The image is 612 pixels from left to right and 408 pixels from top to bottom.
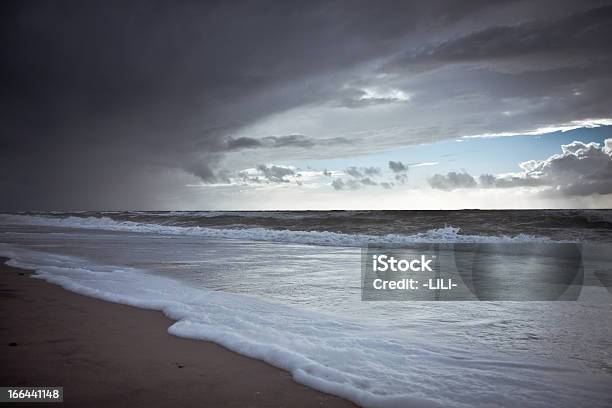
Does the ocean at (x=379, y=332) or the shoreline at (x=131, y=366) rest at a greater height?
the ocean at (x=379, y=332)

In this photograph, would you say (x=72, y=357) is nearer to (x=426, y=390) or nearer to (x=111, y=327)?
(x=111, y=327)

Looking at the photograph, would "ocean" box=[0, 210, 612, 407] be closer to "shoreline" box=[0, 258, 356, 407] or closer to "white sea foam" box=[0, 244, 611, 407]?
"white sea foam" box=[0, 244, 611, 407]

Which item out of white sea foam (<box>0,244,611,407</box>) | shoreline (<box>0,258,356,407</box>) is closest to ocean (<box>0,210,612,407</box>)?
white sea foam (<box>0,244,611,407</box>)

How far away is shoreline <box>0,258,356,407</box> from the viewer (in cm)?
246

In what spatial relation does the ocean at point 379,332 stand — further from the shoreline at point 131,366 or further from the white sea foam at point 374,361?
the shoreline at point 131,366

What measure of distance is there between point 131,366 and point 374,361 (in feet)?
6.07

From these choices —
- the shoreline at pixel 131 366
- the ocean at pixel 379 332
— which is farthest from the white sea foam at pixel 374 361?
the shoreline at pixel 131 366

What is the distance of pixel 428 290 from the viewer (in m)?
6.02

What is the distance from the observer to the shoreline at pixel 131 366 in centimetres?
246


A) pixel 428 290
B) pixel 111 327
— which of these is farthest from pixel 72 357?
pixel 428 290

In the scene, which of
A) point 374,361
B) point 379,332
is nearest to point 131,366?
point 374,361

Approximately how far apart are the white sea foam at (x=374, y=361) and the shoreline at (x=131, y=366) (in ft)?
0.49

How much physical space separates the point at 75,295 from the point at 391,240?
12.8m

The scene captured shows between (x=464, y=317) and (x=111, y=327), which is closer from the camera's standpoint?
(x=111, y=327)
